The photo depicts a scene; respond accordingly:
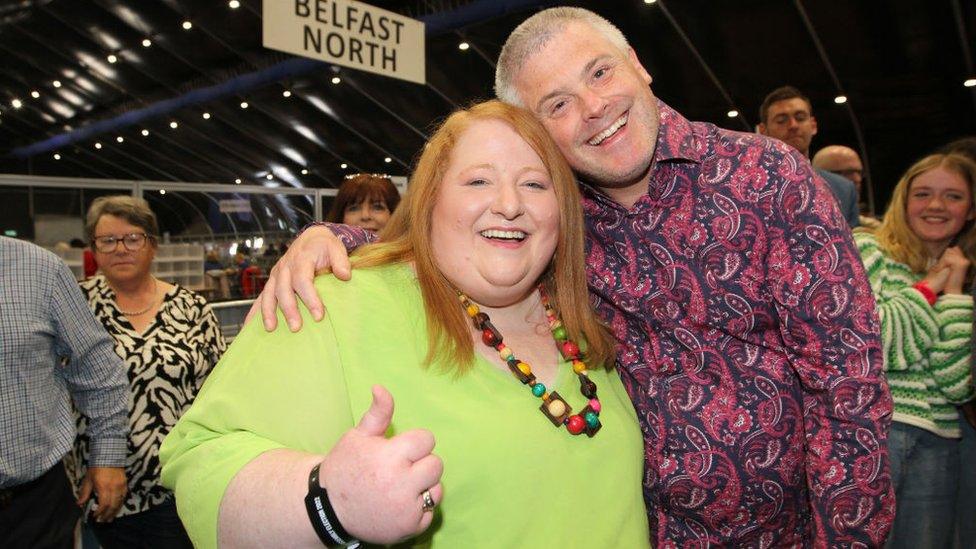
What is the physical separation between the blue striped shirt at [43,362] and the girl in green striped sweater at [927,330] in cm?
287

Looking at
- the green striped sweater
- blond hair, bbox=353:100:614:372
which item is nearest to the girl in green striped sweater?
the green striped sweater

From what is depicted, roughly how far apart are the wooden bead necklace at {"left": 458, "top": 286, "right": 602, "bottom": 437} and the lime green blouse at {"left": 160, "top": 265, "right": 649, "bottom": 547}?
0.02 metres

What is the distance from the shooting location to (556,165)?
4.78 feet

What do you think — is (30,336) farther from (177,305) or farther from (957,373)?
(957,373)

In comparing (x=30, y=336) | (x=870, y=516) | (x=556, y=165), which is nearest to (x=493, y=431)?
(x=556, y=165)

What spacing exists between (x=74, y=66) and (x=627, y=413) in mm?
14732

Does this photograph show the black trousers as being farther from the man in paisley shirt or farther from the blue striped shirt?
the man in paisley shirt

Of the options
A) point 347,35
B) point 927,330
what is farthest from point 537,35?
point 347,35

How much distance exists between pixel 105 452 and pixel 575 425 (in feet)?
6.66

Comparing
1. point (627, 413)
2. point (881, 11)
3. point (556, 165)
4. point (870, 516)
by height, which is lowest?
point (870, 516)

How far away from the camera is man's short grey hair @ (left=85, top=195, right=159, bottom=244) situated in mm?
3031

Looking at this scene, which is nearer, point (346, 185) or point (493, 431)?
point (493, 431)

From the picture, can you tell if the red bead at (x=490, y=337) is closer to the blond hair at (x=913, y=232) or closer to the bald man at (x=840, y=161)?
the blond hair at (x=913, y=232)

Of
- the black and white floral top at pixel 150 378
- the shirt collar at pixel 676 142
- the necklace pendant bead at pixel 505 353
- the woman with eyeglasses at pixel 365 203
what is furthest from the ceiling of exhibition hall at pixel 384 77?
the necklace pendant bead at pixel 505 353
